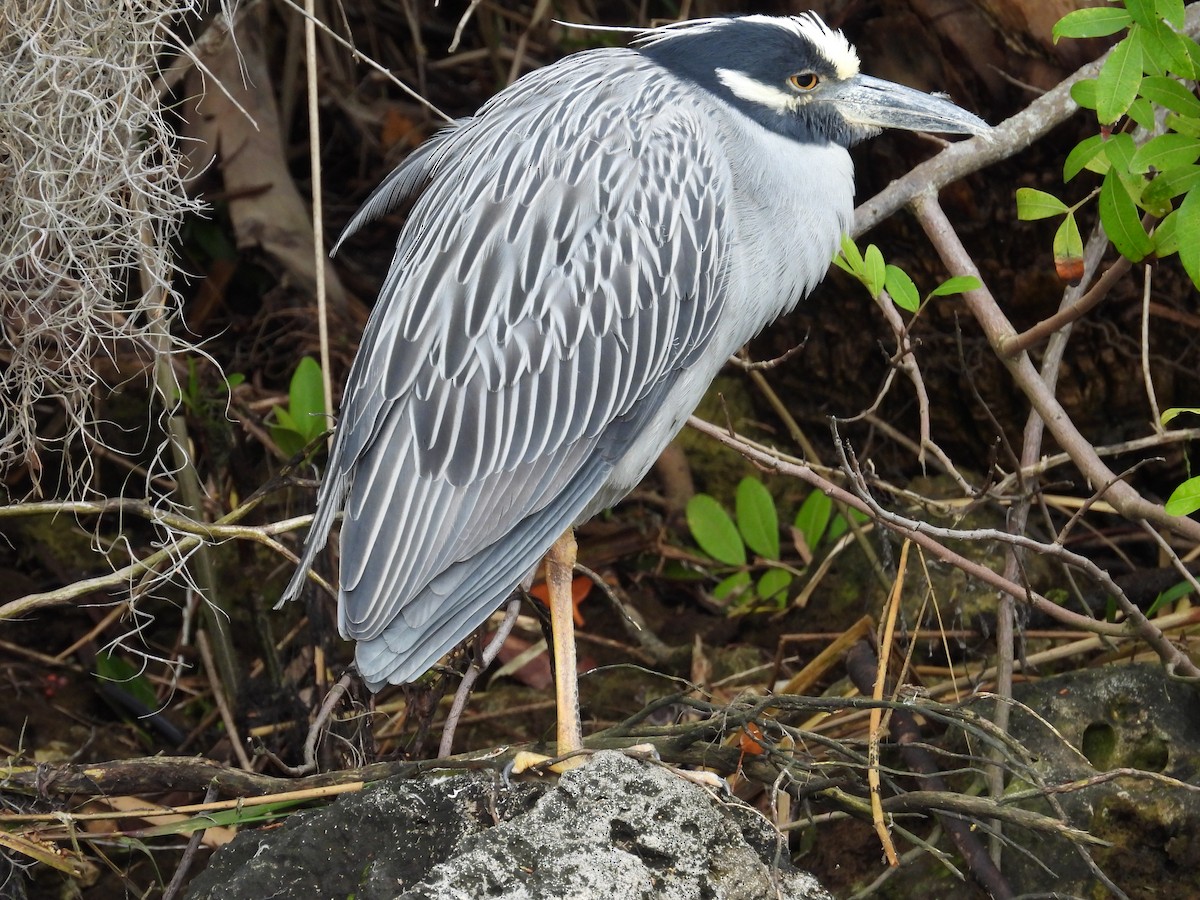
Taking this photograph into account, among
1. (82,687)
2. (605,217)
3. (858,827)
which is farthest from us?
(82,687)

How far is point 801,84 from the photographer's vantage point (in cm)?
294

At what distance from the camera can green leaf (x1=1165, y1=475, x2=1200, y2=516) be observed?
2100 millimetres

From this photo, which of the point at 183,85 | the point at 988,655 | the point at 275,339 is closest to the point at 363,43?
the point at 183,85

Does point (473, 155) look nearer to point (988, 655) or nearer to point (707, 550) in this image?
point (707, 550)

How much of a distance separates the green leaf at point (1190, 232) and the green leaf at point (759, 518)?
1.90 m

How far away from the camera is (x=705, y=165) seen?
279 cm

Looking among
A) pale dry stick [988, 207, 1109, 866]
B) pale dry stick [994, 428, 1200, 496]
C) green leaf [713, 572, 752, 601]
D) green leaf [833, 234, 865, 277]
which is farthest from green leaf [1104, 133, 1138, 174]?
green leaf [713, 572, 752, 601]

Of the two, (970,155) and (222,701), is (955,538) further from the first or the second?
(222,701)

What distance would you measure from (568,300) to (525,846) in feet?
3.74

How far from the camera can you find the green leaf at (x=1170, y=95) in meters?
2.03

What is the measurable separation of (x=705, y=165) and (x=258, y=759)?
69.5 inches

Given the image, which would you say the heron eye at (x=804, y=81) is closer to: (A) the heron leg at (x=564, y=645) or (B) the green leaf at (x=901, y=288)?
(B) the green leaf at (x=901, y=288)

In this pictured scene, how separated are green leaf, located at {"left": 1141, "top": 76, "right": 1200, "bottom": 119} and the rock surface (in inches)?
48.7

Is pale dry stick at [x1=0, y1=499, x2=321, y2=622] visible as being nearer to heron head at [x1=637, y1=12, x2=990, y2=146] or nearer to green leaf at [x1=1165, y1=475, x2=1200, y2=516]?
heron head at [x1=637, y1=12, x2=990, y2=146]
